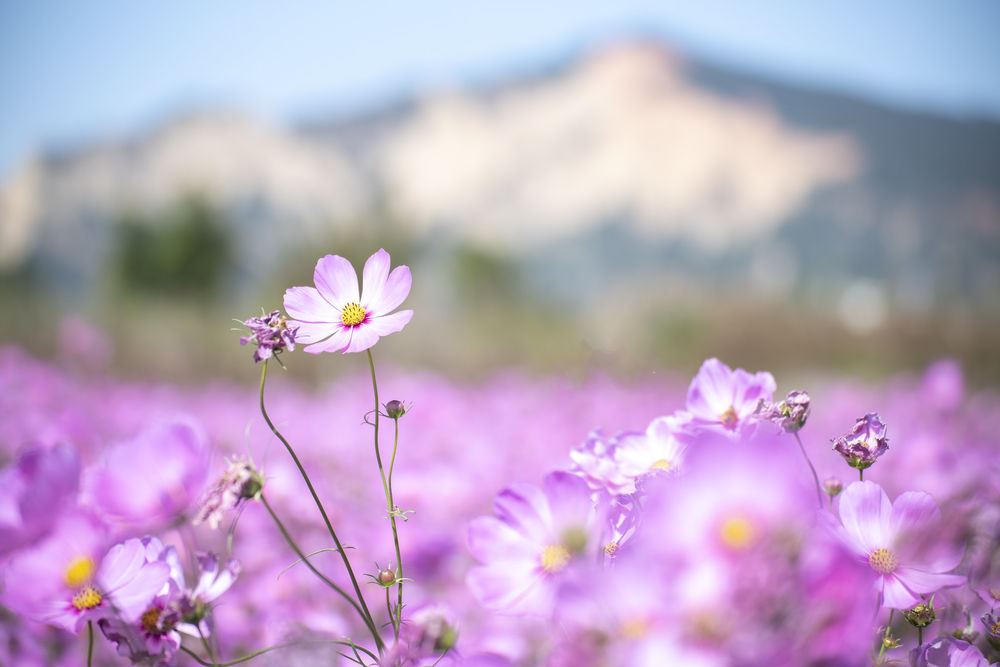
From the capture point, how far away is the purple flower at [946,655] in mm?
413

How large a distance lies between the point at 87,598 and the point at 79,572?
2cm

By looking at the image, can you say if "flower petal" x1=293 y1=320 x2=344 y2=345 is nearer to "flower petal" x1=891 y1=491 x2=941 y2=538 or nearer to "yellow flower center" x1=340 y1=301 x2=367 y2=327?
"yellow flower center" x1=340 y1=301 x2=367 y2=327

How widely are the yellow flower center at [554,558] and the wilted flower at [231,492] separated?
21 centimetres

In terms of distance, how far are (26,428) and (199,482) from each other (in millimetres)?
2538

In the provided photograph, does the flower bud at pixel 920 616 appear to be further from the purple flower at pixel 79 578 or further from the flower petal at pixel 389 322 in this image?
the purple flower at pixel 79 578

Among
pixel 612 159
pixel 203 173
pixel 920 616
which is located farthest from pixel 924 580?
pixel 612 159

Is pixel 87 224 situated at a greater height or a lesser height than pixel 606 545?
lesser

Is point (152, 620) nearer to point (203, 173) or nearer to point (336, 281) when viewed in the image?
point (336, 281)

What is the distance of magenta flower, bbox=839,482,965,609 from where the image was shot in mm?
390

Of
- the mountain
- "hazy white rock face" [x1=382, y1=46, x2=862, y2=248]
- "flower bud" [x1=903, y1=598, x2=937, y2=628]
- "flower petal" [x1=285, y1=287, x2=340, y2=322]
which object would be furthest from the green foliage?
"flower bud" [x1=903, y1=598, x2=937, y2=628]

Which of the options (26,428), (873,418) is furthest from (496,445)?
(873,418)

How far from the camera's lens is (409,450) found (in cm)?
250

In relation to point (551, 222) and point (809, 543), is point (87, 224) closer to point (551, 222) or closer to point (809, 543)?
point (551, 222)

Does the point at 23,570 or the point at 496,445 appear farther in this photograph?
the point at 496,445
